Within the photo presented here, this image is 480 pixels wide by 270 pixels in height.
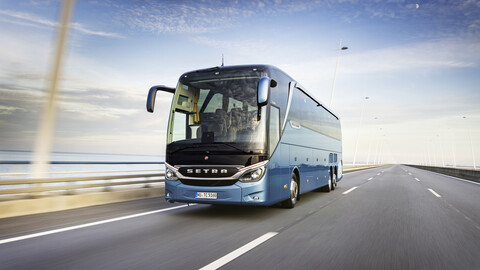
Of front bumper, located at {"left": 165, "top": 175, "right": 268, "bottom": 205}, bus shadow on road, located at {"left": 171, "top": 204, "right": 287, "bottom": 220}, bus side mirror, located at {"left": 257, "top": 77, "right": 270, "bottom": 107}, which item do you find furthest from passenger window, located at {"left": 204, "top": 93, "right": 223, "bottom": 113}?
bus shadow on road, located at {"left": 171, "top": 204, "right": 287, "bottom": 220}

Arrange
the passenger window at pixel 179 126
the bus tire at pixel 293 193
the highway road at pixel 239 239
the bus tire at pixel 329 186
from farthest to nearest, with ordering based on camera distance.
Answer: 1. the bus tire at pixel 329 186
2. the bus tire at pixel 293 193
3. the passenger window at pixel 179 126
4. the highway road at pixel 239 239

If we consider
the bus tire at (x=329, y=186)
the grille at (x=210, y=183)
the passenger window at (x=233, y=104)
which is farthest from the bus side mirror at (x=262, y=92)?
the bus tire at (x=329, y=186)

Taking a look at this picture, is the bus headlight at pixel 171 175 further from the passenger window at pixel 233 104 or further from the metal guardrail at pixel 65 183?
the metal guardrail at pixel 65 183

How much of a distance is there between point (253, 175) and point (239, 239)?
1968 millimetres

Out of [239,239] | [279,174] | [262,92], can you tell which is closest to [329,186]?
[279,174]

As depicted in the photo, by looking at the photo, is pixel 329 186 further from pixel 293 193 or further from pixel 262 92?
pixel 262 92

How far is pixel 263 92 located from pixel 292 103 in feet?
8.51

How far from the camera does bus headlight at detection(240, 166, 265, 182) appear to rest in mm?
7461

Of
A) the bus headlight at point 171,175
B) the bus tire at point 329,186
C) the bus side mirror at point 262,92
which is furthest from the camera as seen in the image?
the bus tire at point 329,186

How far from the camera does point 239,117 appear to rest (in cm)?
770

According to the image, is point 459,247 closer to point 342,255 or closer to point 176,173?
point 342,255

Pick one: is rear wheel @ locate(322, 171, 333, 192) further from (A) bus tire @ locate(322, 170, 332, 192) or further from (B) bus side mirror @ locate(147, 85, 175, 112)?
(B) bus side mirror @ locate(147, 85, 175, 112)

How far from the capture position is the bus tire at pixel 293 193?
9.25 meters

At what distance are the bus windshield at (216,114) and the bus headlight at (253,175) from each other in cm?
44
